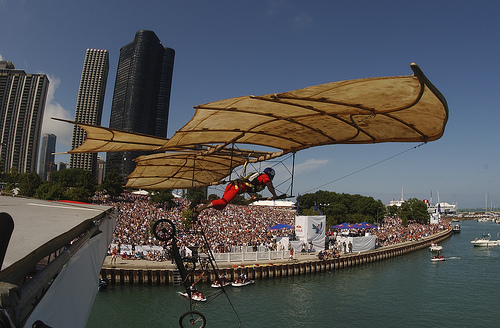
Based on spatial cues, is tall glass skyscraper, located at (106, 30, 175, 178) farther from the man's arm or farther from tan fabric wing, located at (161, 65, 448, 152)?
the man's arm

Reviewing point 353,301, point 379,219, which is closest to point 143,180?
point 353,301

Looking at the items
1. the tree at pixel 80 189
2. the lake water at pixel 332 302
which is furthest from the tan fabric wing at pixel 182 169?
the tree at pixel 80 189

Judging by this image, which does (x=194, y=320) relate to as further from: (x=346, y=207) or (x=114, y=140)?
(x=346, y=207)

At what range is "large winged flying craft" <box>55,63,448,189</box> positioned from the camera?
5570 mm

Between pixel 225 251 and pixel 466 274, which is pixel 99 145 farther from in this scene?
pixel 466 274

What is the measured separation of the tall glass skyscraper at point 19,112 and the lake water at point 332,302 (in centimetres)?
14136

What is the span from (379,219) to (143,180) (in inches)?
3057

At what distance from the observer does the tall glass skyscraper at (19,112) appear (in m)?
135

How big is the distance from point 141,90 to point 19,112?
50.5m

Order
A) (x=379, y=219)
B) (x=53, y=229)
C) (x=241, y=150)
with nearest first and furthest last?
(x=53, y=229) → (x=241, y=150) → (x=379, y=219)

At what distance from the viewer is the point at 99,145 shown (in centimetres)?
1073

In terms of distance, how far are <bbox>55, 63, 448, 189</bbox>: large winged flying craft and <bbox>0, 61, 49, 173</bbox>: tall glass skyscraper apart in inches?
6084

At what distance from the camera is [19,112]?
136 m

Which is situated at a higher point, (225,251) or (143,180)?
(143,180)
